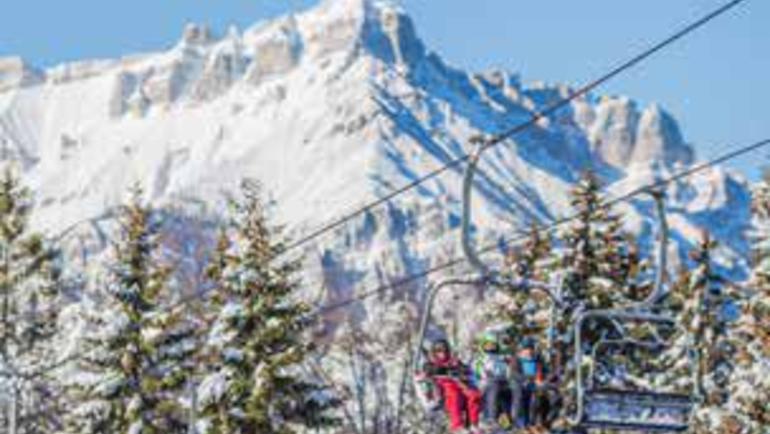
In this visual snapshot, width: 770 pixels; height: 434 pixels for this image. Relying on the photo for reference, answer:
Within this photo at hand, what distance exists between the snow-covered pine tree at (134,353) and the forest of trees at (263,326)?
0.03m

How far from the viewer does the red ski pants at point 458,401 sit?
22.7 m

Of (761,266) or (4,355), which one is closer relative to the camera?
(761,266)

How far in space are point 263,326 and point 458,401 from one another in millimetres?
17368

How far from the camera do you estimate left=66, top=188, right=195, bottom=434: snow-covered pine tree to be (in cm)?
4222

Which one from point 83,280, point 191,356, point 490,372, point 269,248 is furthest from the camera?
point 83,280

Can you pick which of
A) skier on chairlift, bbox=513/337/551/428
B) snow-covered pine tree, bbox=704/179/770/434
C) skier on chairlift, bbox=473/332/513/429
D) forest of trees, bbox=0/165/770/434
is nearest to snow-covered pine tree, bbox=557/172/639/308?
forest of trees, bbox=0/165/770/434

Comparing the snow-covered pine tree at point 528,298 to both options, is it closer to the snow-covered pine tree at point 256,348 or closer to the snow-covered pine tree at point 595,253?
the snow-covered pine tree at point 595,253

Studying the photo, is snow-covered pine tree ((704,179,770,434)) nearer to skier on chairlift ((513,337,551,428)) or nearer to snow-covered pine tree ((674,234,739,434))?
snow-covered pine tree ((674,234,739,434))

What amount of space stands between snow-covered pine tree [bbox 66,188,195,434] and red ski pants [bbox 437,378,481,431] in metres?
20.0

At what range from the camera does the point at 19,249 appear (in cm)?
5747

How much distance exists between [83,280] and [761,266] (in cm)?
3413

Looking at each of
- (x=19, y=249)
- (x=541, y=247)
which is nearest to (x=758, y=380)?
(x=541, y=247)

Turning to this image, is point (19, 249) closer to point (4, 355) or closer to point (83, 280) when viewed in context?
point (4, 355)

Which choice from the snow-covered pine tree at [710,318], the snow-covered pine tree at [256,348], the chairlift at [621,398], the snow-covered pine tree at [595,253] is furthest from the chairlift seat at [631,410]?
the snow-covered pine tree at [710,318]
